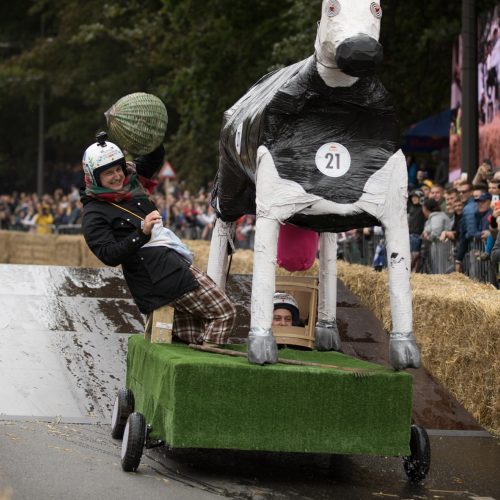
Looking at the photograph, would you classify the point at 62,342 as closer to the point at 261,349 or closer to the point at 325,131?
the point at 261,349

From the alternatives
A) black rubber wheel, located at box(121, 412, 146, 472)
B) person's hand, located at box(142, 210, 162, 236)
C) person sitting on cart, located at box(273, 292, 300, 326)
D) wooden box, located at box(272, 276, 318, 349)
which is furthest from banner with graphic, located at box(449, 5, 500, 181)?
black rubber wheel, located at box(121, 412, 146, 472)

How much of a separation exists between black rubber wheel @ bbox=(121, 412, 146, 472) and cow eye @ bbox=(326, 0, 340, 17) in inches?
→ 105

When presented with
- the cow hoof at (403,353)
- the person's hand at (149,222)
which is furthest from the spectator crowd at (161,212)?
the cow hoof at (403,353)

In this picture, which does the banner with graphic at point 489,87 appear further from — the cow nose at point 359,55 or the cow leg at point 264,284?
the cow nose at point 359,55

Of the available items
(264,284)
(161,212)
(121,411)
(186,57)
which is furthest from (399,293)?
(161,212)

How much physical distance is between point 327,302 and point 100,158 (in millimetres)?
2113

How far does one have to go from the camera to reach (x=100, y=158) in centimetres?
840

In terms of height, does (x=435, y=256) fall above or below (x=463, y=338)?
above

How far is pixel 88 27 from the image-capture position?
33.8m

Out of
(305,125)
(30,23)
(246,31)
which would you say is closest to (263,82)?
(305,125)

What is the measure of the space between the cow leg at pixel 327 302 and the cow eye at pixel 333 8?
214 cm

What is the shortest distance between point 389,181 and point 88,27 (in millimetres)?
26780

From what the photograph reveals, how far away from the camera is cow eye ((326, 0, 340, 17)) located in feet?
25.3

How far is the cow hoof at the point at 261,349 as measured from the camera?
7.59m
